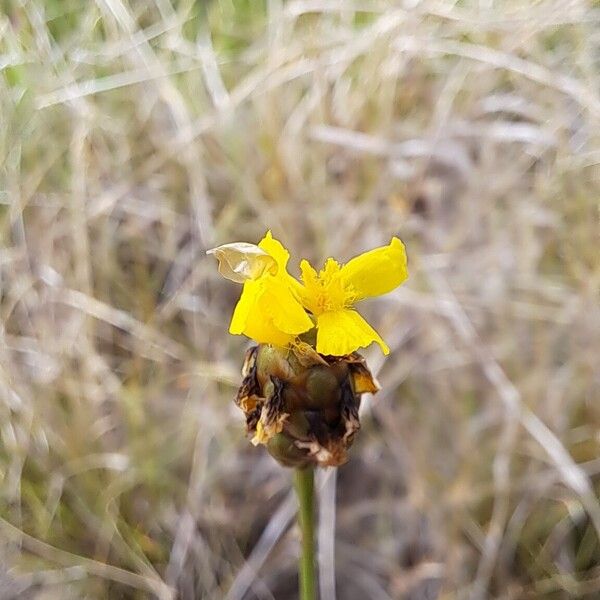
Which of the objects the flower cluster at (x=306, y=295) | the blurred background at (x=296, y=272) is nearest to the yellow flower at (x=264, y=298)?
the flower cluster at (x=306, y=295)

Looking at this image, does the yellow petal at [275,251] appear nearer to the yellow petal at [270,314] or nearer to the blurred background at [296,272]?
the yellow petal at [270,314]

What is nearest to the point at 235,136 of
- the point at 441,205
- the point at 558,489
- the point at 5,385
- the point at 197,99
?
the point at 197,99

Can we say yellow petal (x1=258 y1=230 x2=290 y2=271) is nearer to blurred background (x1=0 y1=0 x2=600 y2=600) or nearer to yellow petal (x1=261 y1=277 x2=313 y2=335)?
yellow petal (x1=261 y1=277 x2=313 y2=335)

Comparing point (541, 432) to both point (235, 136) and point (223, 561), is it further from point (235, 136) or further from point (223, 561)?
point (235, 136)

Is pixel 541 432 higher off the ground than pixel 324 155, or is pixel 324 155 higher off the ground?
pixel 324 155

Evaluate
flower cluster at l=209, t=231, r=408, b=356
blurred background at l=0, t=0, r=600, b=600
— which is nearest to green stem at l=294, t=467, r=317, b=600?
flower cluster at l=209, t=231, r=408, b=356

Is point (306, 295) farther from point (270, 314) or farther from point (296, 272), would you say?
point (296, 272)
